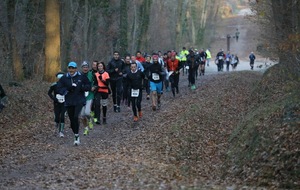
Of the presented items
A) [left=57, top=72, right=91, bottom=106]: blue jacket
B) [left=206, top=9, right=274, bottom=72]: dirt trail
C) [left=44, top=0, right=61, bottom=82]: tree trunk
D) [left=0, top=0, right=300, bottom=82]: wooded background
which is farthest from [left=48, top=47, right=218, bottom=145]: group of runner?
[left=206, top=9, right=274, bottom=72]: dirt trail

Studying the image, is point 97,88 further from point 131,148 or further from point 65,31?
point 65,31

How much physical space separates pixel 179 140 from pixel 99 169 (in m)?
4.18

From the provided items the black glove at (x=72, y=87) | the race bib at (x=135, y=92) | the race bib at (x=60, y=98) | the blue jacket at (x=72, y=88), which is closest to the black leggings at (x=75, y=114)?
the blue jacket at (x=72, y=88)

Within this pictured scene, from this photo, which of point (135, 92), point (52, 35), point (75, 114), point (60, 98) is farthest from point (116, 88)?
point (75, 114)

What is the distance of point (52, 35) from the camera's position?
83.5 feet

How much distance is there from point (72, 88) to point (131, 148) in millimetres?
2249

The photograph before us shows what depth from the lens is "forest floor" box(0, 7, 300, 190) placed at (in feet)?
35.6

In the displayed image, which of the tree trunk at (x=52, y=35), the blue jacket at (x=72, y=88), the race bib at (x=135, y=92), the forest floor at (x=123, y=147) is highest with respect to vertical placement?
the tree trunk at (x=52, y=35)

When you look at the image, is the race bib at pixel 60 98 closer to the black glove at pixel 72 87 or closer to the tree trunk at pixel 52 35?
the black glove at pixel 72 87

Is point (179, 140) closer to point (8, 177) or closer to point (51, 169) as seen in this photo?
Answer: point (51, 169)

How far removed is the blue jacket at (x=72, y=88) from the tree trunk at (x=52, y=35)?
36.6 ft

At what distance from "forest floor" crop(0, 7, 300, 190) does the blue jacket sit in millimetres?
1244

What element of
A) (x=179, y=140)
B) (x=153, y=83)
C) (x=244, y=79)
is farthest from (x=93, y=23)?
(x=179, y=140)

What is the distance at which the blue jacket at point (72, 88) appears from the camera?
14578mm
